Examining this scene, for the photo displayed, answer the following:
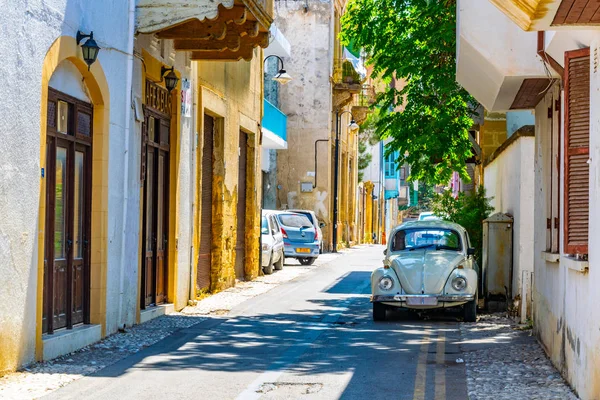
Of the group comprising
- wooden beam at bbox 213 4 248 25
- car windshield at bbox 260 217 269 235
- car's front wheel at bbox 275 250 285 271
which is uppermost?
wooden beam at bbox 213 4 248 25

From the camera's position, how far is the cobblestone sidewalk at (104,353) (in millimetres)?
9547

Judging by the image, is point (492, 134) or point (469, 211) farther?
point (492, 134)

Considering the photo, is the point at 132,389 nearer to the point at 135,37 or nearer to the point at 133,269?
the point at 133,269

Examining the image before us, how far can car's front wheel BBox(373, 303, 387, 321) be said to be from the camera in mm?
16438

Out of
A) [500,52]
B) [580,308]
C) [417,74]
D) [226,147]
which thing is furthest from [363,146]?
[580,308]

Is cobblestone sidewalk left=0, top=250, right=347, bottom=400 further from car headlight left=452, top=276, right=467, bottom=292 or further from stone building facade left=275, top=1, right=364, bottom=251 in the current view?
stone building facade left=275, top=1, right=364, bottom=251

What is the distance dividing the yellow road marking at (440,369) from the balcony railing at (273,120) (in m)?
19.6

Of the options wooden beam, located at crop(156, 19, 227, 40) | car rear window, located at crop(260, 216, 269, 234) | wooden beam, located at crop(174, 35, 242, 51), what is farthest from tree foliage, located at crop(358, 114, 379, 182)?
wooden beam, located at crop(156, 19, 227, 40)

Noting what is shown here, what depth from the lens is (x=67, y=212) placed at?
12.6 meters

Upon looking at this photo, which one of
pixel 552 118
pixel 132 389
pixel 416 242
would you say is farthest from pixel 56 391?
pixel 416 242

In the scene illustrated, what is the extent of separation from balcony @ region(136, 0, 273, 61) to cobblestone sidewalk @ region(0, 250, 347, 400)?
14.3 ft

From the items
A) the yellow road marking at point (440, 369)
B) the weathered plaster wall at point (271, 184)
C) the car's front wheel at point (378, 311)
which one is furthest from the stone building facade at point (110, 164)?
the weathered plaster wall at point (271, 184)

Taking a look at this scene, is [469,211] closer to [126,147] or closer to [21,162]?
[126,147]

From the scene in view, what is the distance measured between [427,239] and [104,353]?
7.33m
